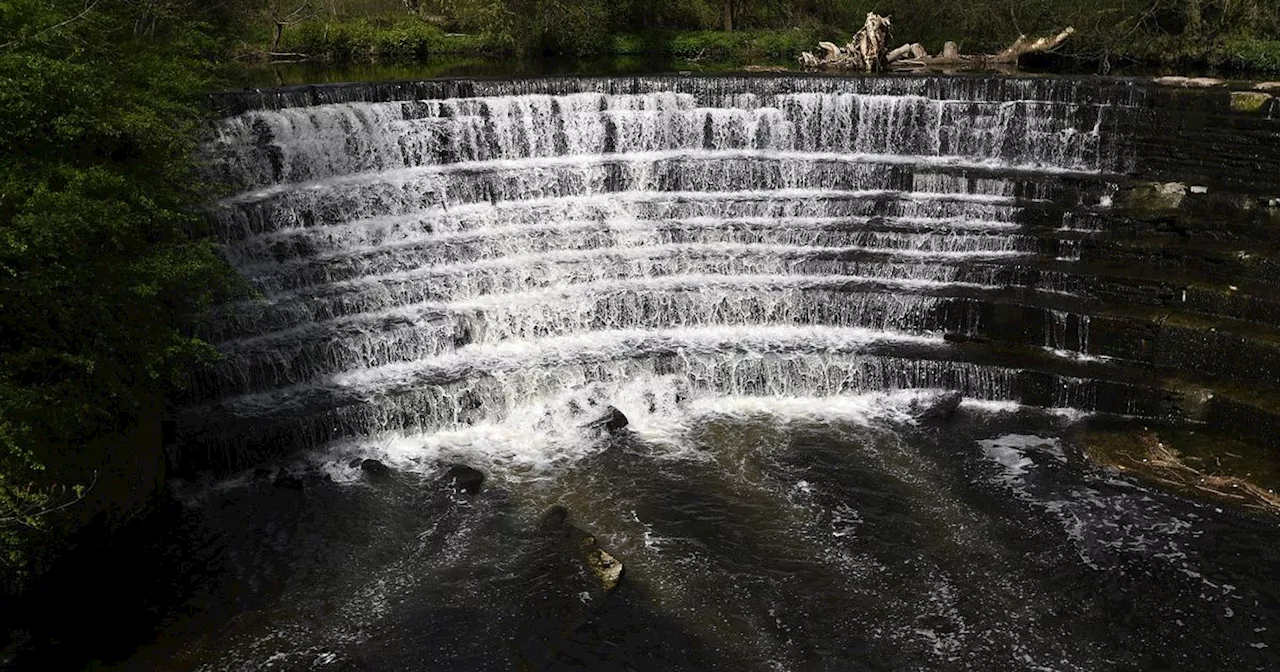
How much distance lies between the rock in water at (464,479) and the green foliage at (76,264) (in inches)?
135

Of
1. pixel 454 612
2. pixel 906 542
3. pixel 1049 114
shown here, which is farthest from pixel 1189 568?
pixel 1049 114

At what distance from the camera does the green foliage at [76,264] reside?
8.62 m

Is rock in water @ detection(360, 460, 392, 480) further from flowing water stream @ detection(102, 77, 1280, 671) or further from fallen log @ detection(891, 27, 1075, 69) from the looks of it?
fallen log @ detection(891, 27, 1075, 69)

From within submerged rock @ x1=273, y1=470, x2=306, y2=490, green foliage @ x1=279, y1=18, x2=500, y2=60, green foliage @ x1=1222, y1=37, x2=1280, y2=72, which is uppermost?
green foliage @ x1=279, y1=18, x2=500, y2=60

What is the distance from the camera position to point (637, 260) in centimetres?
1709

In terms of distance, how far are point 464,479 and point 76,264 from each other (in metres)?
5.22

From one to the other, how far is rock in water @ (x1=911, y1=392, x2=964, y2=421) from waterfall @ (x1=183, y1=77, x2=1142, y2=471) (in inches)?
14.4

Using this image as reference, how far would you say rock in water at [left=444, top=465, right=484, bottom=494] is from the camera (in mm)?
12344

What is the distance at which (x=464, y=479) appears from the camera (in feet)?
40.8

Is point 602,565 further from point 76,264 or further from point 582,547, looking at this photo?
point 76,264

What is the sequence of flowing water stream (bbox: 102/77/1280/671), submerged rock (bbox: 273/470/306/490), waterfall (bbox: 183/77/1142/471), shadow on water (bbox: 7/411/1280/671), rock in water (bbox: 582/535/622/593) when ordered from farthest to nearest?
waterfall (bbox: 183/77/1142/471) → submerged rock (bbox: 273/470/306/490) → rock in water (bbox: 582/535/622/593) → flowing water stream (bbox: 102/77/1280/671) → shadow on water (bbox: 7/411/1280/671)

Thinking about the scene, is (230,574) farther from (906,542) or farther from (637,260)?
(637,260)

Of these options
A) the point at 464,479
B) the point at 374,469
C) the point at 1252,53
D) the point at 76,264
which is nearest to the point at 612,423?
the point at 464,479

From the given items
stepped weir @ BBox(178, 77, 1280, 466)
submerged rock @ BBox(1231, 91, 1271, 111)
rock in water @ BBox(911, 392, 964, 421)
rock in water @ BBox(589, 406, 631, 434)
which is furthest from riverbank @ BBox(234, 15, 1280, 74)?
rock in water @ BBox(911, 392, 964, 421)
